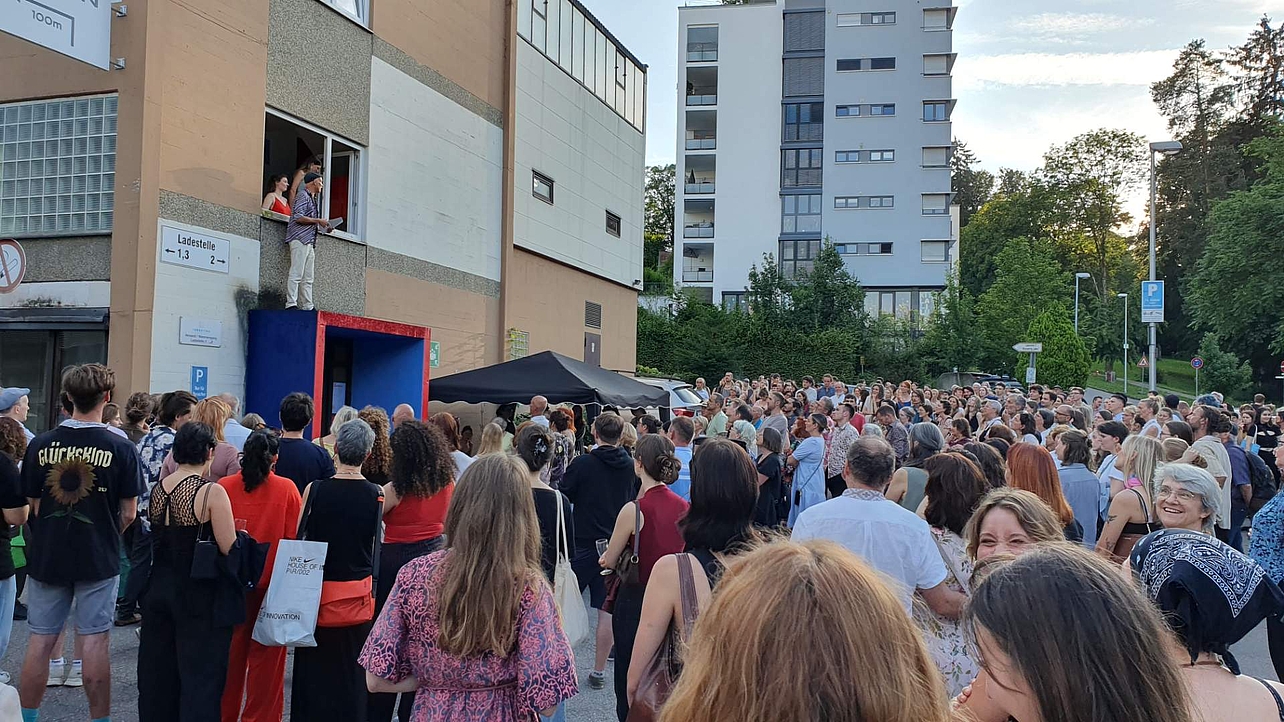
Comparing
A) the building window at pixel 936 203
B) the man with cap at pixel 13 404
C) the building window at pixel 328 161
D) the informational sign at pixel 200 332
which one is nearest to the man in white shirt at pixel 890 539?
the man with cap at pixel 13 404

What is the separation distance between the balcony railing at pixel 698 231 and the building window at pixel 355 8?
126 ft

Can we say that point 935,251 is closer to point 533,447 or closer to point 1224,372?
point 1224,372

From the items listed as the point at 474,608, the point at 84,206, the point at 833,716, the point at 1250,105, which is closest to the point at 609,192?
the point at 84,206

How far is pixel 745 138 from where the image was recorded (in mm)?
49312

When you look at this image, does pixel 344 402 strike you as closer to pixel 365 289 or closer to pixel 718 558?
pixel 365 289

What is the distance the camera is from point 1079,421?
10.4m

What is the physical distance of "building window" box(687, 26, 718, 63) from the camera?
50.1 metres

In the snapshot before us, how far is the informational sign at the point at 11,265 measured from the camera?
10555 millimetres

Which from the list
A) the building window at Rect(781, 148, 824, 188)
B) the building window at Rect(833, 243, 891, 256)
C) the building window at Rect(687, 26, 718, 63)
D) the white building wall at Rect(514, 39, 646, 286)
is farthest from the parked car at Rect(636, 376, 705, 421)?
the building window at Rect(687, 26, 718, 63)

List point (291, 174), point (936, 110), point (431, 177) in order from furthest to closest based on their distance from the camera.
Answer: point (936, 110) → point (431, 177) → point (291, 174)

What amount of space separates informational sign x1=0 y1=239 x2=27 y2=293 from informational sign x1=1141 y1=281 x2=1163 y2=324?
937 inches

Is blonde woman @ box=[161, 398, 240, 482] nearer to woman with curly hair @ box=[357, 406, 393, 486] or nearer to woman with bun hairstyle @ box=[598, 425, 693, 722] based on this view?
woman with curly hair @ box=[357, 406, 393, 486]

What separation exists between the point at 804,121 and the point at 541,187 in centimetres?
3316

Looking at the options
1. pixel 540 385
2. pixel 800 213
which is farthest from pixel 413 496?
pixel 800 213
